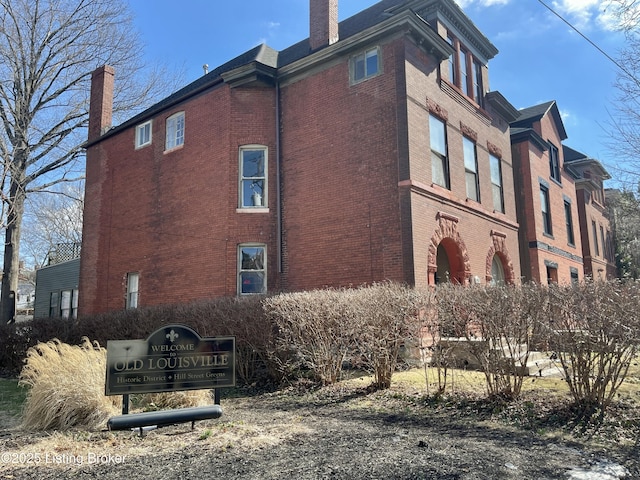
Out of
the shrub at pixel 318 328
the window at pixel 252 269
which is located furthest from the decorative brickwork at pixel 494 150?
the shrub at pixel 318 328

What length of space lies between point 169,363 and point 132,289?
43.7ft

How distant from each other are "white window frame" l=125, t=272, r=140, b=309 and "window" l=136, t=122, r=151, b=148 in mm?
4998

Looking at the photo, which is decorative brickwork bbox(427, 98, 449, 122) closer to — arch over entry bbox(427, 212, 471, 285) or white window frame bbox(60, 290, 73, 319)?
arch over entry bbox(427, 212, 471, 285)

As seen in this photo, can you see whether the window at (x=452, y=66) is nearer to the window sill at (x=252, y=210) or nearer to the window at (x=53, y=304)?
the window sill at (x=252, y=210)

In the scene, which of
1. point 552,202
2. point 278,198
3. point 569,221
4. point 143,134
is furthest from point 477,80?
point 143,134

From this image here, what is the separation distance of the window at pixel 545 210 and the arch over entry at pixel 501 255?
5.20 metres

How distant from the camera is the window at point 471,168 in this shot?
16.0 m

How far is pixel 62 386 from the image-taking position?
6363mm

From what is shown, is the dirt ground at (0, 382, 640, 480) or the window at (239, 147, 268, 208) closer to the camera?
the dirt ground at (0, 382, 640, 480)

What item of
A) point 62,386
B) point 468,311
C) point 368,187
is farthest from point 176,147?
point 468,311

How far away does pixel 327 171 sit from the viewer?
46.1 feet

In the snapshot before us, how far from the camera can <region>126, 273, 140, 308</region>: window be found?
18.1 metres

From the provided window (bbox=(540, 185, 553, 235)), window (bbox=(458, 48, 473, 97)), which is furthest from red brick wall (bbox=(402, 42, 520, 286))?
window (bbox=(540, 185, 553, 235))

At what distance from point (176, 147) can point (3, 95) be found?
10.3 m
